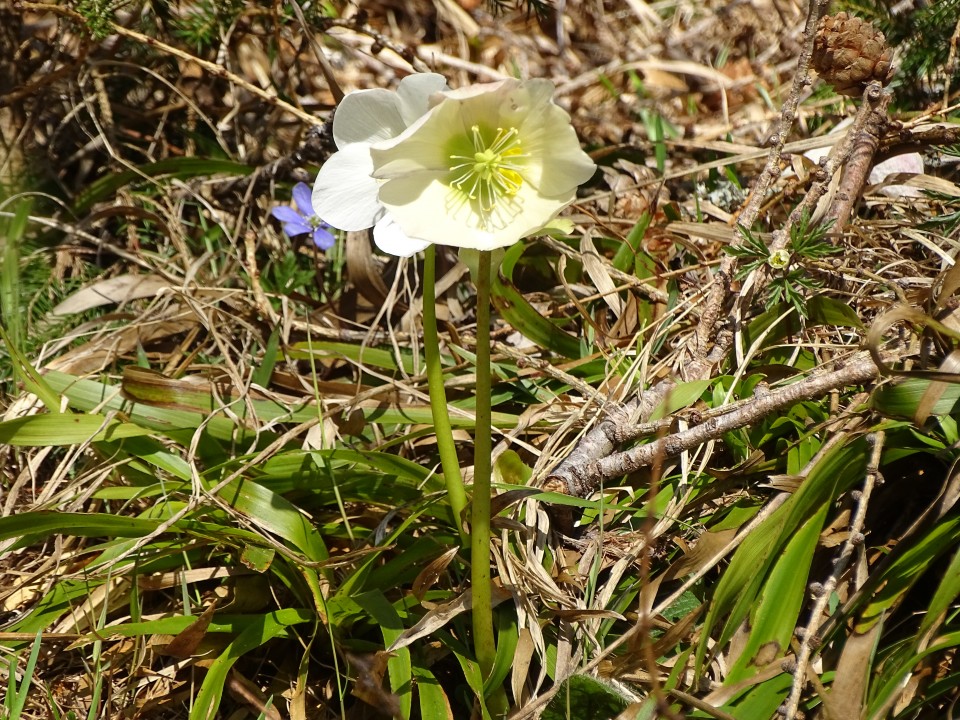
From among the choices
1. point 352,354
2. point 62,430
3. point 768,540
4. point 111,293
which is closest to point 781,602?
point 768,540

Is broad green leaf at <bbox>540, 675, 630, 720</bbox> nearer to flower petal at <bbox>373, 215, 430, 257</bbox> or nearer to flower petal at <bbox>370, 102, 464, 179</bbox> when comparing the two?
flower petal at <bbox>373, 215, 430, 257</bbox>

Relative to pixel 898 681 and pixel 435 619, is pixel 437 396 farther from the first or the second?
pixel 898 681

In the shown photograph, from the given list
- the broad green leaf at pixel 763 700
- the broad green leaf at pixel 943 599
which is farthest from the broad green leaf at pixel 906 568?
the broad green leaf at pixel 763 700

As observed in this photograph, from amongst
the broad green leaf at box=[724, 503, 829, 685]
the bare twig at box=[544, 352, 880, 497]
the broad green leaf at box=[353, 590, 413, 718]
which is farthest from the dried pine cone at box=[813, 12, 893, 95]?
the broad green leaf at box=[353, 590, 413, 718]

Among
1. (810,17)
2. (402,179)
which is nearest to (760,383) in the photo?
(810,17)

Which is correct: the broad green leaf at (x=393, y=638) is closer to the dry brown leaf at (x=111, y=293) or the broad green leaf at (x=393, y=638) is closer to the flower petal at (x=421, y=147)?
the flower petal at (x=421, y=147)
